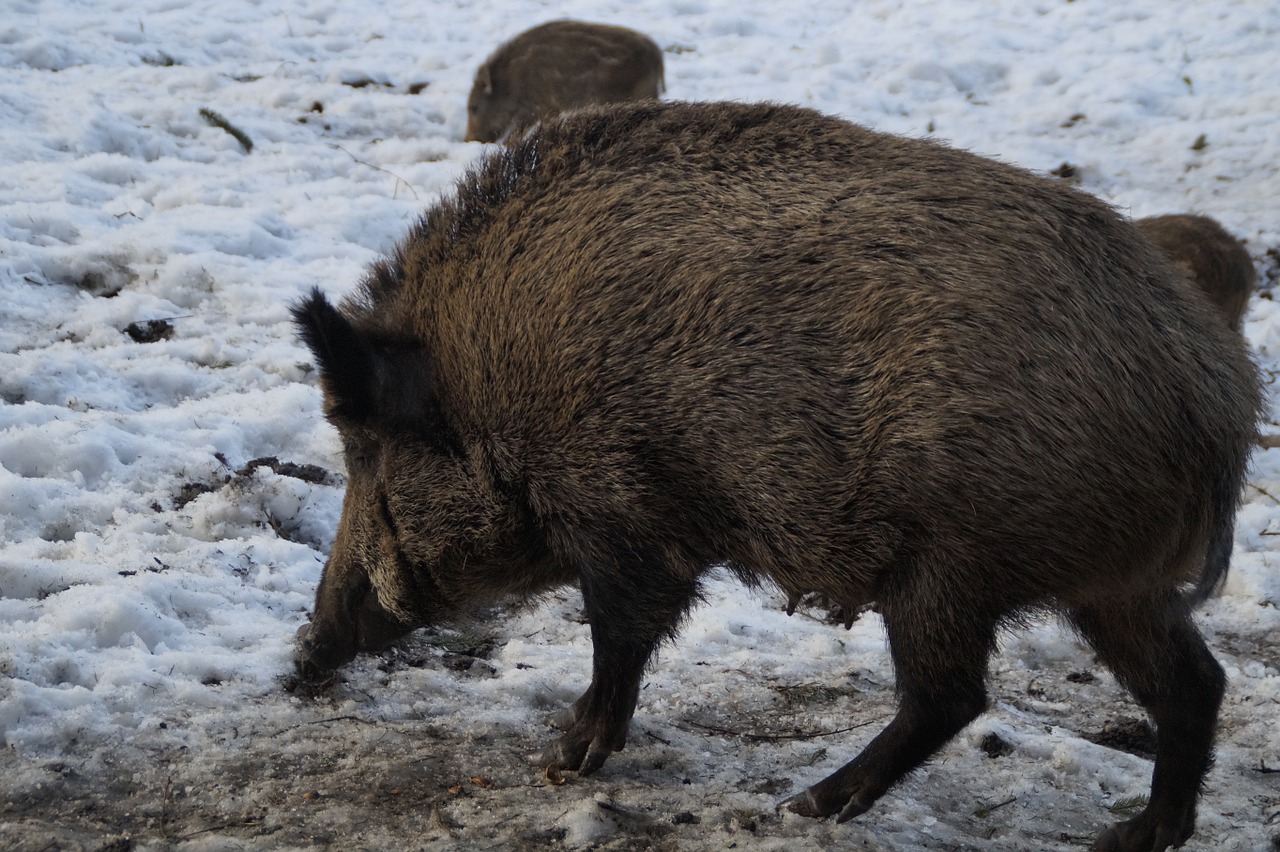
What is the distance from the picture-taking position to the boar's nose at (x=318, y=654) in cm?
Answer: 367

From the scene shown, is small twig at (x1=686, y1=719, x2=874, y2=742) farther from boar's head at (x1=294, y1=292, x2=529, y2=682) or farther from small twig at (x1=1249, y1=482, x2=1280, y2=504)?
small twig at (x1=1249, y1=482, x2=1280, y2=504)

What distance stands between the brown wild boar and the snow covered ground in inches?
10.8

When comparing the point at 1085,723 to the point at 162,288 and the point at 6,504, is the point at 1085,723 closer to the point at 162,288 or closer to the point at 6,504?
the point at 6,504

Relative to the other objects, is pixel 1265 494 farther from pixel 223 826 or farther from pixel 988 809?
pixel 223 826

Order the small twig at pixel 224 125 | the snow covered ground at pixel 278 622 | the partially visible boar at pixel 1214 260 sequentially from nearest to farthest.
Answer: the snow covered ground at pixel 278 622, the partially visible boar at pixel 1214 260, the small twig at pixel 224 125

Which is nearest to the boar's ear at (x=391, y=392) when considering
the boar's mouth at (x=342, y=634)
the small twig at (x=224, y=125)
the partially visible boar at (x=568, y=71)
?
the boar's mouth at (x=342, y=634)

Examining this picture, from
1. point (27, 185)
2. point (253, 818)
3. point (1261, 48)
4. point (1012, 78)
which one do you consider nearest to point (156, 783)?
point (253, 818)

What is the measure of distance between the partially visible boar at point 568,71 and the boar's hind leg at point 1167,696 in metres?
6.44

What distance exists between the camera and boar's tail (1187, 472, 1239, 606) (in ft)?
10.1

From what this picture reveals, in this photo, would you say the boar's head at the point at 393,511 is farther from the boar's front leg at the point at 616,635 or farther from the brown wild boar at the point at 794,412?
the boar's front leg at the point at 616,635

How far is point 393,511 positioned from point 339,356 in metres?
0.50

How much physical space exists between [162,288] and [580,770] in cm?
355

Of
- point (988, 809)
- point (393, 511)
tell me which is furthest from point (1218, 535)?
point (393, 511)

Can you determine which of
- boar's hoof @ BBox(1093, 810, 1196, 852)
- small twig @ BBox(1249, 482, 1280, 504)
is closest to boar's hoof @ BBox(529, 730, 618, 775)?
boar's hoof @ BBox(1093, 810, 1196, 852)
